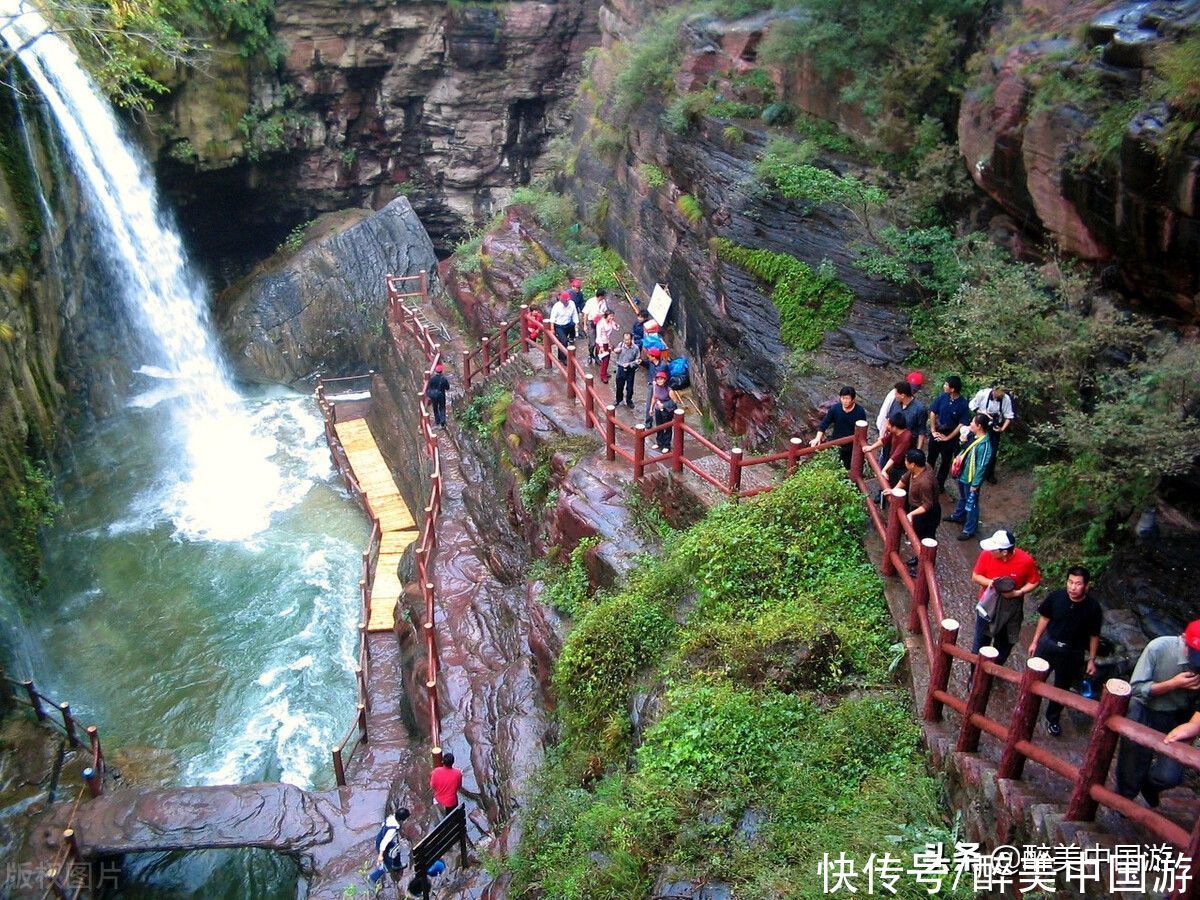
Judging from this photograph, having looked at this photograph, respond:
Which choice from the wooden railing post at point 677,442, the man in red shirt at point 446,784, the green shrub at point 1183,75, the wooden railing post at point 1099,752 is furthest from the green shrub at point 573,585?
the green shrub at point 1183,75

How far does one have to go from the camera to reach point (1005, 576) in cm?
663

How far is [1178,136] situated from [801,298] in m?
5.33

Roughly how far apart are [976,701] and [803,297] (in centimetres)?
739

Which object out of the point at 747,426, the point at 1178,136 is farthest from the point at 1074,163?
the point at 747,426

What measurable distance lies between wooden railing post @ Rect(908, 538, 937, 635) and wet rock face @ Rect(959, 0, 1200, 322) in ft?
11.6

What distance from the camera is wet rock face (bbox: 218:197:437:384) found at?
82.8 feet

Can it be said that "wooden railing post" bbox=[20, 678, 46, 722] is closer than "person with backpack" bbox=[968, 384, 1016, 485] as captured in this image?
No

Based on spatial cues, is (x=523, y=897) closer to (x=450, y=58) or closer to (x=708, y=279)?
(x=708, y=279)

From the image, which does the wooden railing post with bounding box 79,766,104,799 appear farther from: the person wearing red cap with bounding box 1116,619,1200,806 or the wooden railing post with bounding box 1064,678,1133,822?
the person wearing red cap with bounding box 1116,619,1200,806

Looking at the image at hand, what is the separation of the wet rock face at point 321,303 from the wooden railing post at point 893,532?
2002cm

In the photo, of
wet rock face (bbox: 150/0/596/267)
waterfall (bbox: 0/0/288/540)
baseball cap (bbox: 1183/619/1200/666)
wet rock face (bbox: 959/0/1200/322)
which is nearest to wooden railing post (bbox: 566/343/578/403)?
wet rock face (bbox: 959/0/1200/322)

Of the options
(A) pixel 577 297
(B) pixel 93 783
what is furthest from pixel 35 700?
(A) pixel 577 297

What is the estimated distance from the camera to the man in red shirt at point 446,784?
32.4 ft

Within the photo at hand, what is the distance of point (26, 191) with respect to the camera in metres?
16.6
